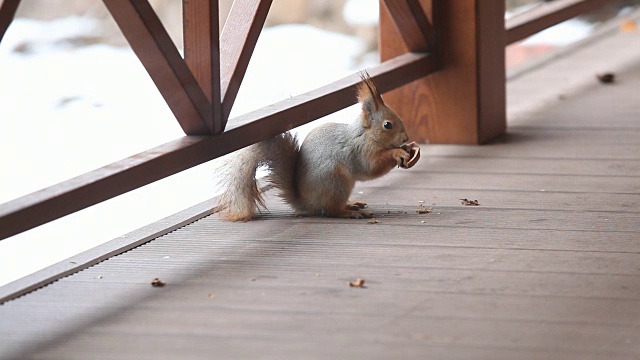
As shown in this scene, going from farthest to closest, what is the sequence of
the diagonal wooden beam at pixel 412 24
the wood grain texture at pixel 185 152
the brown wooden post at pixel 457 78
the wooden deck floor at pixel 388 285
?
the brown wooden post at pixel 457 78
the diagonal wooden beam at pixel 412 24
the wood grain texture at pixel 185 152
the wooden deck floor at pixel 388 285

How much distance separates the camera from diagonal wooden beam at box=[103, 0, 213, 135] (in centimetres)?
231

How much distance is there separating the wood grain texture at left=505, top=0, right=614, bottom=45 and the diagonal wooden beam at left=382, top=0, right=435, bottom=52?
0.48m

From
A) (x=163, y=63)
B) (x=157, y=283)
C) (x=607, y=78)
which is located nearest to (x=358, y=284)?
(x=157, y=283)

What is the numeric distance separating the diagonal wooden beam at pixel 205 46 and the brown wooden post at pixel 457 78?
113 cm

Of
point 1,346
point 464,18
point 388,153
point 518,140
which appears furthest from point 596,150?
point 1,346

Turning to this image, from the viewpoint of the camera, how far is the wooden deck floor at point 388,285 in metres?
1.82

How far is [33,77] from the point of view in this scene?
19.1 feet

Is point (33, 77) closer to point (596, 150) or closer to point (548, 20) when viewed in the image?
point (548, 20)

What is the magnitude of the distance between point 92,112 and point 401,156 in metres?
2.62

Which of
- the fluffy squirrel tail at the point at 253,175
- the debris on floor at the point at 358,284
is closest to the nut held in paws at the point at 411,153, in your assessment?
the fluffy squirrel tail at the point at 253,175

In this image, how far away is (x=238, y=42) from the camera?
2.66 m

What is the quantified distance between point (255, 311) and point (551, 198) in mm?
1154

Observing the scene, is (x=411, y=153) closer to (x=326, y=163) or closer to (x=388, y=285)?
(x=326, y=163)

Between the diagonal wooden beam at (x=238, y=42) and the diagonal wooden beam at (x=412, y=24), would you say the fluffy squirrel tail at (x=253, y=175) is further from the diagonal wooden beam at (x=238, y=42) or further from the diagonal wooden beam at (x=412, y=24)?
the diagonal wooden beam at (x=412, y=24)
